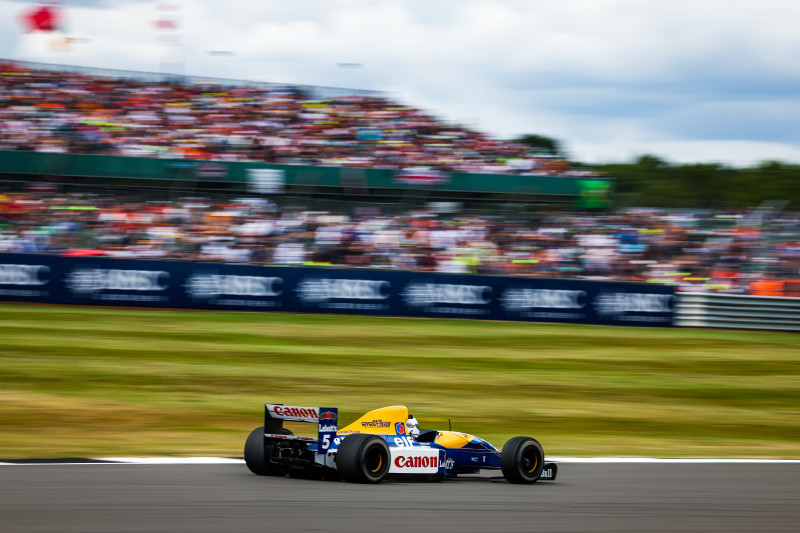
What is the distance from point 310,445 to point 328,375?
7365 mm

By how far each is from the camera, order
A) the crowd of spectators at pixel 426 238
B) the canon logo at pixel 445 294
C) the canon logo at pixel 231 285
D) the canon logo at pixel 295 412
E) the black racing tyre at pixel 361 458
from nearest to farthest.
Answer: the black racing tyre at pixel 361 458
the canon logo at pixel 295 412
the canon logo at pixel 231 285
the crowd of spectators at pixel 426 238
the canon logo at pixel 445 294

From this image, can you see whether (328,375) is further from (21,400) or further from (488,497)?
(488,497)

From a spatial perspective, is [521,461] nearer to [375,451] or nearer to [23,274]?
[375,451]

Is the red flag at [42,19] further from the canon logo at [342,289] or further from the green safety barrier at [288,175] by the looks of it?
the canon logo at [342,289]

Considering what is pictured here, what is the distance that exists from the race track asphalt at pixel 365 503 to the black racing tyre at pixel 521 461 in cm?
9

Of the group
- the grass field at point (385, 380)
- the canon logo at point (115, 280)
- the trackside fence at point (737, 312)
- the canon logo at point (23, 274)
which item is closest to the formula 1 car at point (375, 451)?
the grass field at point (385, 380)

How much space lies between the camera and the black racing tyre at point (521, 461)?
6836 mm

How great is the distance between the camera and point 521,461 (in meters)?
6.88

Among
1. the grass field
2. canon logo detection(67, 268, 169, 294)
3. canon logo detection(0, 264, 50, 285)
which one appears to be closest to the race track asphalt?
the grass field

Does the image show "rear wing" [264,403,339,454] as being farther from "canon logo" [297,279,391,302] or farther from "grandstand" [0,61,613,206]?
"grandstand" [0,61,613,206]

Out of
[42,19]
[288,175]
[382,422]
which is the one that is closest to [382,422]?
[382,422]

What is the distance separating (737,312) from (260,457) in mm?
18331

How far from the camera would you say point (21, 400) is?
10734 mm

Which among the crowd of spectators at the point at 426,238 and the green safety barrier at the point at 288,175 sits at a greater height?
the green safety barrier at the point at 288,175
